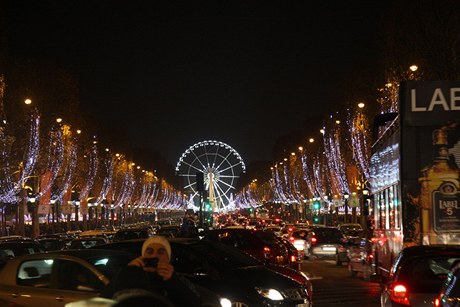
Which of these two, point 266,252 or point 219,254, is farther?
point 266,252

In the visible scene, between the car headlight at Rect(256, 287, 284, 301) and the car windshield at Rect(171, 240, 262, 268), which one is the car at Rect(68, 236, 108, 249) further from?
the car headlight at Rect(256, 287, 284, 301)

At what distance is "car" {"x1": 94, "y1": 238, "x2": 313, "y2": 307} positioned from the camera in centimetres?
1478

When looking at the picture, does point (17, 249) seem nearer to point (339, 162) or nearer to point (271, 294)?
point (271, 294)

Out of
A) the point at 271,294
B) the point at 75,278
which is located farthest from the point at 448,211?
the point at 75,278

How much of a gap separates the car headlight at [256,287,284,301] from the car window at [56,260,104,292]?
4.24m

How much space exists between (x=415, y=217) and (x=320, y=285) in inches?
444

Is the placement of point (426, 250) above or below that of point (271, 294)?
above

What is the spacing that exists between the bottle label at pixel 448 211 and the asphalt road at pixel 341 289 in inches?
192

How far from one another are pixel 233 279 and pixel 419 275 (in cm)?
374

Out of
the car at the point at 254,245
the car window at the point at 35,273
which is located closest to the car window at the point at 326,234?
the car at the point at 254,245

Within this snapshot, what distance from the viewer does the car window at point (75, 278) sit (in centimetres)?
1123

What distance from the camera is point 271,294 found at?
1483cm

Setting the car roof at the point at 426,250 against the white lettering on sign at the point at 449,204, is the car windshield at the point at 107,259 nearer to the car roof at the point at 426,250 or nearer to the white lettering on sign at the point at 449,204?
the car roof at the point at 426,250

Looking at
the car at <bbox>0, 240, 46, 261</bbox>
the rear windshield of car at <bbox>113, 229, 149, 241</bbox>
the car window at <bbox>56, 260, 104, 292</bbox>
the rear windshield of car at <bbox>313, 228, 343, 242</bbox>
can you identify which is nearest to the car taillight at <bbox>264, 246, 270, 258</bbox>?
the car at <bbox>0, 240, 46, 261</bbox>
